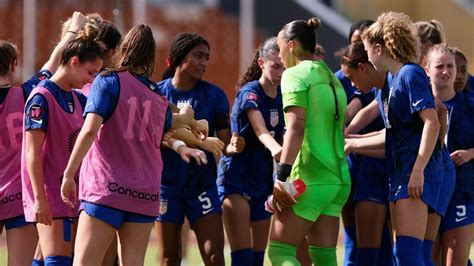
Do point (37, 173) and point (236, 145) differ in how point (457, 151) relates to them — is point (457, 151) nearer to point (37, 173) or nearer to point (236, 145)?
point (236, 145)

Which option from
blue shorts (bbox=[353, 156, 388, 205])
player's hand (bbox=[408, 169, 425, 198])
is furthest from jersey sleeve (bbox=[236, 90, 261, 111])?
player's hand (bbox=[408, 169, 425, 198])

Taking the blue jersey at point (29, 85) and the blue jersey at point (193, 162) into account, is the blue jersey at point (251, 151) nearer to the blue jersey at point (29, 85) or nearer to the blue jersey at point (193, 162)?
the blue jersey at point (193, 162)

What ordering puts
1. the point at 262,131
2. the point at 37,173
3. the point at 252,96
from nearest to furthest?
the point at 37,173
the point at 262,131
the point at 252,96

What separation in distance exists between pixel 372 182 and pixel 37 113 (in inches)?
121

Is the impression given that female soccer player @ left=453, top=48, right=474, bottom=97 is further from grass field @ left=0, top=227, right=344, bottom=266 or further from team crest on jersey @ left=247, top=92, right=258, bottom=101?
grass field @ left=0, top=227, right=344, bottom=266

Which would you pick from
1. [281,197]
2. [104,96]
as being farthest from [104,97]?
[281,197]

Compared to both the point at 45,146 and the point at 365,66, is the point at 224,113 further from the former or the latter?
the point at 45,146

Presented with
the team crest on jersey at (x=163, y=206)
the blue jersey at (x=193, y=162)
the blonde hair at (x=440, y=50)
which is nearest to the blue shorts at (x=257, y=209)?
the blue jersey at (x=193, y=162)

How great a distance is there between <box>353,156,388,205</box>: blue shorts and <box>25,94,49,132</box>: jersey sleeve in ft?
9.66

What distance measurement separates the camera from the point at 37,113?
719 cm

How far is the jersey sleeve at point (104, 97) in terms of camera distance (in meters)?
6.81

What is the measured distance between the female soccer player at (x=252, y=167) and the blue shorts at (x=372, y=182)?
73cm

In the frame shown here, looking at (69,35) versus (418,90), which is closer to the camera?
(418,90)

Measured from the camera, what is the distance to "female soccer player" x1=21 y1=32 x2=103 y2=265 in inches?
283
